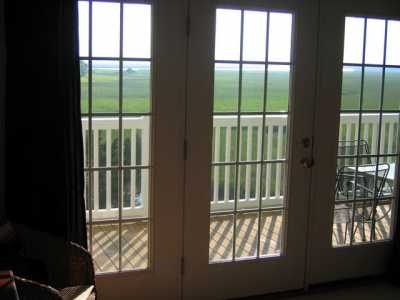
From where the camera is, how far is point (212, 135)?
11.0 feet

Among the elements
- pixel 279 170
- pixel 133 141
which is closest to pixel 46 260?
pixel 133 141

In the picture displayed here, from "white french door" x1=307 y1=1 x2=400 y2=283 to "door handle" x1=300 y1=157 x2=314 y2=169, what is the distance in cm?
6

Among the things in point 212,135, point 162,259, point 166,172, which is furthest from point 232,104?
point 162,259

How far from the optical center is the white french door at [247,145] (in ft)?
10.8

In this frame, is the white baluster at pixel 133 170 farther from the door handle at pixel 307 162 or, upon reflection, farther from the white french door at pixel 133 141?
the door handle at pixel 307 162

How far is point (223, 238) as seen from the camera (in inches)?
139

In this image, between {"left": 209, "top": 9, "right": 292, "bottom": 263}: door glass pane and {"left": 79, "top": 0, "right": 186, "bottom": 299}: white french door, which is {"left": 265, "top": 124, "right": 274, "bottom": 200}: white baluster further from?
{"left": 79, "top": 0, "right": 186, "bottom": 299}: white french door

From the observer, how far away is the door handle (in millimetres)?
3621

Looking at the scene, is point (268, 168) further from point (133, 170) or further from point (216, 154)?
point (133, 170)

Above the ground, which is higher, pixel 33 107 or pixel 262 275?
pixel 33 107

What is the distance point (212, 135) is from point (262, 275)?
41.5 inches

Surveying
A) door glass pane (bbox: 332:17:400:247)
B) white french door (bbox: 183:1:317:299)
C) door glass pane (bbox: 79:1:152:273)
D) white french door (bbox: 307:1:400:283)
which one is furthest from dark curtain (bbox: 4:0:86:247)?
door glass pane (bbox: 332:17:400:247)

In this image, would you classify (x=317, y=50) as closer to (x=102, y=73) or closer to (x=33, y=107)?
(x=102, y=73)

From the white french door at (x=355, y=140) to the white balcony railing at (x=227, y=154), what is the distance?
0.02 m
